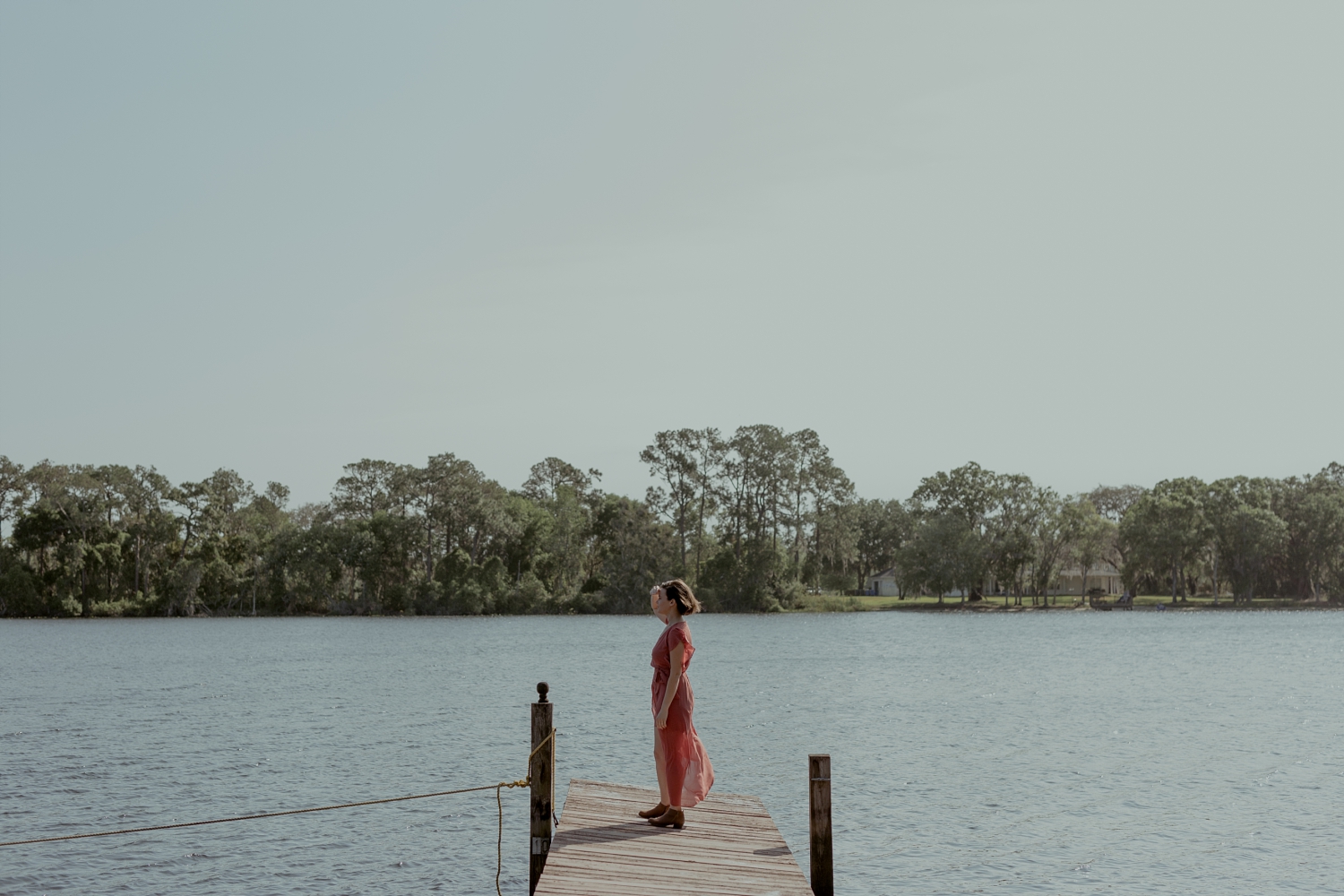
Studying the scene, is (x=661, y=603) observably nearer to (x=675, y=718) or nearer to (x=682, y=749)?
(x=675, y=718)

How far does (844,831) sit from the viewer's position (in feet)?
59.5

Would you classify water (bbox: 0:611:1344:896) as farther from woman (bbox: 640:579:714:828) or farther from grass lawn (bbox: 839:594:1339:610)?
grass lawn (bbox: 839:594:1339:610)

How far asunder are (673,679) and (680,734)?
681 millimetres

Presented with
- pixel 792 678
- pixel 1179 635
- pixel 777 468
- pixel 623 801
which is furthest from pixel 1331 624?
pixel 623 801

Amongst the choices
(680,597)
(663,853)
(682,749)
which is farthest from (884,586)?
(680,597)

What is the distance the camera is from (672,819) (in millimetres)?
11086

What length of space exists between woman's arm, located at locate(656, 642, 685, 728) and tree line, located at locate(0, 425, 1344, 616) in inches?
3567

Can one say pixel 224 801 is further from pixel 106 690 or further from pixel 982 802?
pixel 106 690

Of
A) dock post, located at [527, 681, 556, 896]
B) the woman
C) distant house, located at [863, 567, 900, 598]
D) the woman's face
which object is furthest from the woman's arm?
distant house, located at [863, 567, 900, 598]

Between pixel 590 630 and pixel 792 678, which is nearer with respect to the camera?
pixel 792 678

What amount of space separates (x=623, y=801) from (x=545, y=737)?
1.73m

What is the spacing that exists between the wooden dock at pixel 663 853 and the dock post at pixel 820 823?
1.10 feet

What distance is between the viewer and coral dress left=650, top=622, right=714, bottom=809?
1038 centimetres

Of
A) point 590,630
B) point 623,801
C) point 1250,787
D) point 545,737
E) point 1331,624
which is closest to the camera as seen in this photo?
point 545,737
